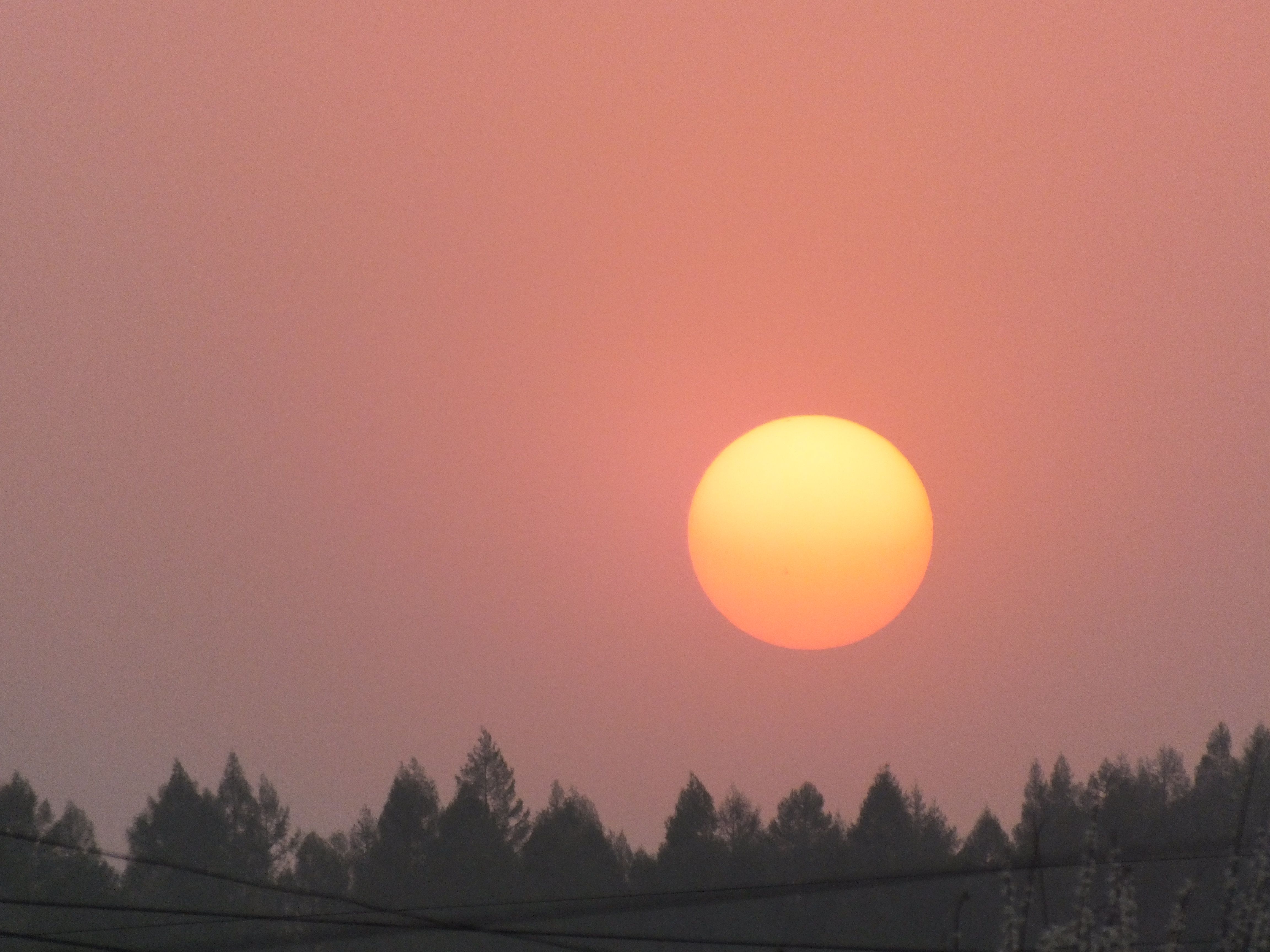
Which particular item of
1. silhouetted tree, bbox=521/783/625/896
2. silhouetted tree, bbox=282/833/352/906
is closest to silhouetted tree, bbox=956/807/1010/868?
silhouetted tree, bbox=521/783/625/896

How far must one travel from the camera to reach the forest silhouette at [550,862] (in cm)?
6938

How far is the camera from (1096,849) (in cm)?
956

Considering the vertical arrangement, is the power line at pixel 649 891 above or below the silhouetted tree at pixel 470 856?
below

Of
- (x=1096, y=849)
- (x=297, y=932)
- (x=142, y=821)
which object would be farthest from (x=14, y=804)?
(x=1096, y=849)

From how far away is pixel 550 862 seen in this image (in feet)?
331

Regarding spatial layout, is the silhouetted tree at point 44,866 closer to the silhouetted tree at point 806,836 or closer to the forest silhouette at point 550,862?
the forest silhouette at point 550,862

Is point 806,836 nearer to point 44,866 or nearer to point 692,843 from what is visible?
point 692,843

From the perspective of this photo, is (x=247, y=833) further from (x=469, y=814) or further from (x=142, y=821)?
(x=469, y=814)

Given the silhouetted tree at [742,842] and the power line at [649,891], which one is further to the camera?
the silhouetted tree at [742,842]

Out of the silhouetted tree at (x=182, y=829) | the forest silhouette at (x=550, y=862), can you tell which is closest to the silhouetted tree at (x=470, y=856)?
the forest silhouette at (x=550, y=862)

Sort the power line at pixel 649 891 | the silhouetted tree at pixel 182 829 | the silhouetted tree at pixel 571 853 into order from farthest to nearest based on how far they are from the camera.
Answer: the silhouetted tree at pixel 182 829, the silhouetted tree at pixel 571 853, the power line at pixel 649 891

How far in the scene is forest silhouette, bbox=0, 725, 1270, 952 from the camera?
2731 inches

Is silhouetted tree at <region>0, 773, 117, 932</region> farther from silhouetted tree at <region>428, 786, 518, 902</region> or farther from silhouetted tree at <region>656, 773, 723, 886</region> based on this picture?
silhouetted tree at <region>656, 773, 723, 886</region>

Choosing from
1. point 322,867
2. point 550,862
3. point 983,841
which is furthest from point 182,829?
point 983,841
